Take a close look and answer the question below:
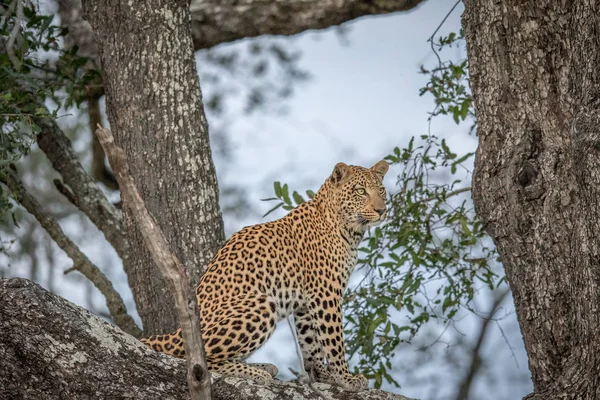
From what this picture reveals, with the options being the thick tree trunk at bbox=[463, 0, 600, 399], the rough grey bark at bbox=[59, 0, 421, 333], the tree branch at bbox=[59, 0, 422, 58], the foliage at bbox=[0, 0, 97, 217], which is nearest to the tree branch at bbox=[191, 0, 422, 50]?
the tree branch at bbox=[59, 0, 422, 58]

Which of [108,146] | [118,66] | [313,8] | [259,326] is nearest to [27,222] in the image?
[313,8]

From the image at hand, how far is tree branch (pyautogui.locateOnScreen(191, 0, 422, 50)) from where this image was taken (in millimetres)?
8141

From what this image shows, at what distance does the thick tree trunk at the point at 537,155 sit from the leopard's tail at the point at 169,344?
1752 mm

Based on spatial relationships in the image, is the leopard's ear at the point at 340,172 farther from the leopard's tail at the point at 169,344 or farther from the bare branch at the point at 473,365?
the bare branch at the point at 473,365

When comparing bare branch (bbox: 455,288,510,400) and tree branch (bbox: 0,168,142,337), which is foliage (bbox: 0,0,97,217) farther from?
bare branch (bbox: 455,288,510,400)

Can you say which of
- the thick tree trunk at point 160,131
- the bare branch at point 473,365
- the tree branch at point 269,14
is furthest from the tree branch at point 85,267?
the bare branch at point 473,365

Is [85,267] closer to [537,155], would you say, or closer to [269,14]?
[269,14]

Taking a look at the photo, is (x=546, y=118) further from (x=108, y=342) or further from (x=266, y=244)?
(x=108, y=342)

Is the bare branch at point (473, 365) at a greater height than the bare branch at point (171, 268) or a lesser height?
greater

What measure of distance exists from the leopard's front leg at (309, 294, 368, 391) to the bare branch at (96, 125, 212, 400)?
2.47 metres

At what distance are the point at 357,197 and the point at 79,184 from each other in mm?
2541

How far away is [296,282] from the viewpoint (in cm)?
582

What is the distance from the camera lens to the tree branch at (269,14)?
8141 millimetres

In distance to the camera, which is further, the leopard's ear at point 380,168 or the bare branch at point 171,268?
the leopard's ear at point 380,168
